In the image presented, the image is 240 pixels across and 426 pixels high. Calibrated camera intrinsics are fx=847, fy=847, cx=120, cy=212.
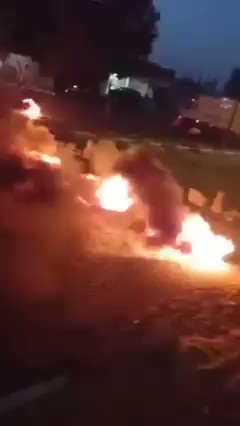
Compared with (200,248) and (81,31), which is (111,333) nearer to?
(200,248)

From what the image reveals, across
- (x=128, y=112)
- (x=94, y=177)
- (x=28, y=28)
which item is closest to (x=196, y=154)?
(x=94, y=177)

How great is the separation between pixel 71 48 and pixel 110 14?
83 cm

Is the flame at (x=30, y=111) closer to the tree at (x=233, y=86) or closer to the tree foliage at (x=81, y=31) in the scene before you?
the tree foliage at (x=81, y=31)

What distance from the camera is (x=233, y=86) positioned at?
96.3 feet

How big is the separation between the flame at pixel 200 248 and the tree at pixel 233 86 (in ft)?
64.8

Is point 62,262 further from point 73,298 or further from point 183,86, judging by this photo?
point 183,86

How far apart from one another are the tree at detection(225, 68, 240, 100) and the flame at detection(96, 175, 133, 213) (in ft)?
61.3

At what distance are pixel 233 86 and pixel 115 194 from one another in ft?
66.7

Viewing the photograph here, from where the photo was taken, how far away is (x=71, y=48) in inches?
528

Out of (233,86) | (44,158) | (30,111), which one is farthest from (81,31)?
(233,86)

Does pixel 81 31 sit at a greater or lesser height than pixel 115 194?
greater

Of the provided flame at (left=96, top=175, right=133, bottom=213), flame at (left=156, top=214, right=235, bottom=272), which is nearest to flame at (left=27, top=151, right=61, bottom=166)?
flame at (left=96, top=175, right=133, bottom=213)

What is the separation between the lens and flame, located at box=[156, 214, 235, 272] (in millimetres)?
8148

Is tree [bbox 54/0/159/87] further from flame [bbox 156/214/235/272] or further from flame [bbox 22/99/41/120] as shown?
flame [bbox 156/214/235/272]
